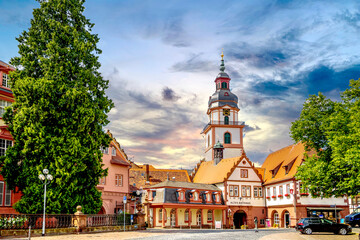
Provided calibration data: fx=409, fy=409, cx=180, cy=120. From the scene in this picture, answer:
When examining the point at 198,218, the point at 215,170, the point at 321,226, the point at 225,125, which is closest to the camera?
the point at 321,226

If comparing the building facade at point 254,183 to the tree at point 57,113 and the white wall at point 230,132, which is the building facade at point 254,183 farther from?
the tree at point 57,113

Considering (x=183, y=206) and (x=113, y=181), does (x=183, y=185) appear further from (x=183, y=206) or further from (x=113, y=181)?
(x=113, y=181)

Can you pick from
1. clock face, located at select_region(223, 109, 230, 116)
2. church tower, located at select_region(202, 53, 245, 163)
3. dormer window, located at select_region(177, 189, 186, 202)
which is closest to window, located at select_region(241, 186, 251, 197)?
dormer window, located at select_region(177, 189, 186, 202)

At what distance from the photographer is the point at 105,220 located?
33438 millimetres

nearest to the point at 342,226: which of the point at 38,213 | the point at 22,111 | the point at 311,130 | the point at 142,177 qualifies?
the point at 311,130

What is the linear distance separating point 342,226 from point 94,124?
22249mm

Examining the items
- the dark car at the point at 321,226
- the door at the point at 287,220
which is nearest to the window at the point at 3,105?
the dark car at the point at 321,226

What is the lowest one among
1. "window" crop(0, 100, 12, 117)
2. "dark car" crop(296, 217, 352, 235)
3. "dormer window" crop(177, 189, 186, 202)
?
"dark car" crop(296, 217, 352, 235)

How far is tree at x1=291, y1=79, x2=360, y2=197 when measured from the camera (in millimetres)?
29250

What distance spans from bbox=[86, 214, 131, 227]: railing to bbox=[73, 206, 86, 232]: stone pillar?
0.92 m

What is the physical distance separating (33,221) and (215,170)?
44.4m

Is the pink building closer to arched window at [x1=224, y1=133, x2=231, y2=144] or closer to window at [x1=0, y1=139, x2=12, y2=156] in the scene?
window at [x1=0, y1=139, x2=12, y2=156]

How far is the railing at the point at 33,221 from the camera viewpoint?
85.6 ft

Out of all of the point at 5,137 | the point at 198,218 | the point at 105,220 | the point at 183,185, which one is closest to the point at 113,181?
the point at 183,185
